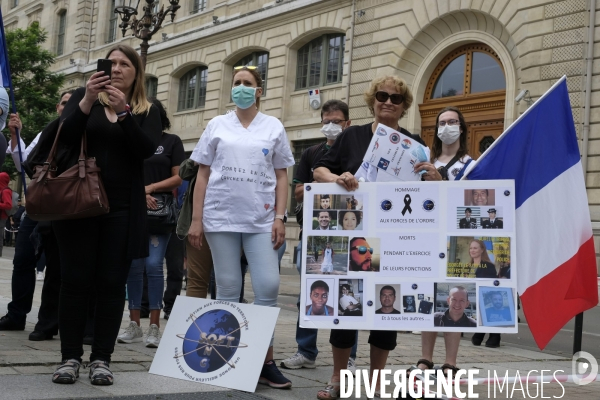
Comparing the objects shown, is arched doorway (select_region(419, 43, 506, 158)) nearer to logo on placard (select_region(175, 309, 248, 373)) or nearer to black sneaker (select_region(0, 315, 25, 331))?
black sneaker (select_region(0, 315, 25, 331))

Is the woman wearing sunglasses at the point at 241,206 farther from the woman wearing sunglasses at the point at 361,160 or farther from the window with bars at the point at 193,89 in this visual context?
the window with bars at the point at 193,89

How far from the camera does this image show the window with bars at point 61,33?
4050 cm

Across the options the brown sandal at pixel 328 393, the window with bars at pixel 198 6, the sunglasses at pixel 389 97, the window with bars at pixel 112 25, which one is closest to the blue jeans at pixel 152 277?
the brown sandal at pixel 328 393

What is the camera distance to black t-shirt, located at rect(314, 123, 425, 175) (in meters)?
4.62

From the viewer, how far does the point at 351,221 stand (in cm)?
430

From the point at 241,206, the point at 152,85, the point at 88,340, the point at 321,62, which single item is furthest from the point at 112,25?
the point at 241,206

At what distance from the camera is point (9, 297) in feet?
30.3

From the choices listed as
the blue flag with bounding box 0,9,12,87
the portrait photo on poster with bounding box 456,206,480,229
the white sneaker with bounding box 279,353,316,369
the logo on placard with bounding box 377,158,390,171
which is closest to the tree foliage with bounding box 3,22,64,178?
the blue flag with bounding box 0,9,12,87

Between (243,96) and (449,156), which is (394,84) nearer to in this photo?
(243,96)

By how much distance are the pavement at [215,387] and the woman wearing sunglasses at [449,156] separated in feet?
1.13

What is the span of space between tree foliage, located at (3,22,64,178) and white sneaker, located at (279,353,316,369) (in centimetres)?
2893

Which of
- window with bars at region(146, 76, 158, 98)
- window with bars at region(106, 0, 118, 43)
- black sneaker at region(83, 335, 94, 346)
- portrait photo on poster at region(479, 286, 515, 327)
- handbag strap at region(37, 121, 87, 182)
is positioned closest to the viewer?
portrait photo on poster at region(479, 286, 515, 327)

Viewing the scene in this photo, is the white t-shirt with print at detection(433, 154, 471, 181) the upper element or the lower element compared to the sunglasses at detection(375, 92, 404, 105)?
lower

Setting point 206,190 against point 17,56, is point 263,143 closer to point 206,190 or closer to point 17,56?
point 206,190
